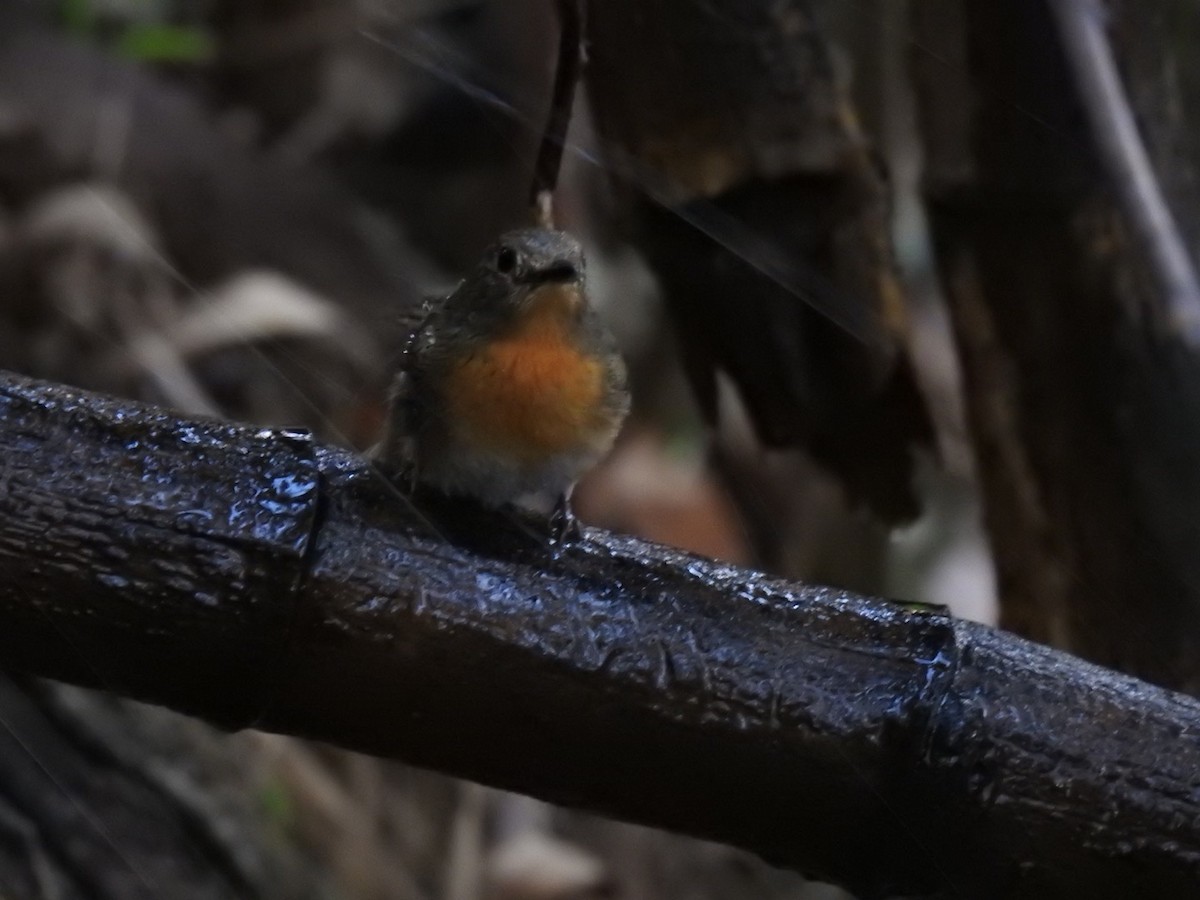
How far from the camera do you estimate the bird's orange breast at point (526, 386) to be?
6.70ft

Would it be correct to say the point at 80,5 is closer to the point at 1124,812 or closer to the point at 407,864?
the point at 407,864

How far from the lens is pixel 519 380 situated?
208cm

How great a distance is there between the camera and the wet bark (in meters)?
2.45

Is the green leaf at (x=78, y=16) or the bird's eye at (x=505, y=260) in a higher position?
the green leaf at (x=78, y=16)

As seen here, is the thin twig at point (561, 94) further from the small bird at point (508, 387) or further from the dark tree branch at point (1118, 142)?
the dark tree branch at point (1118, 142)

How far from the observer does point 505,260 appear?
1.98 meters

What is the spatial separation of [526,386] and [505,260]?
18cm

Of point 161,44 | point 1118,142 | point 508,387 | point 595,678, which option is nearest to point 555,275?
point 508,387

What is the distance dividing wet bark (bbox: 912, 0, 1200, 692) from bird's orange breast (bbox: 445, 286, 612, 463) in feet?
2.55

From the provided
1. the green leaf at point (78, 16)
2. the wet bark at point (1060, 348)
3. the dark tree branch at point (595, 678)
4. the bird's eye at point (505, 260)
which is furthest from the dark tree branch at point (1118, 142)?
the green leaf at point (78, 16)

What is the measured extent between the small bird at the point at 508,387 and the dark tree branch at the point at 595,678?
0.27 metres

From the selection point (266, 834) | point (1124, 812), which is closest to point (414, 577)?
point (1124, 812)

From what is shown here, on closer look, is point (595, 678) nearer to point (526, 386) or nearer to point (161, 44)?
point (526, 386)

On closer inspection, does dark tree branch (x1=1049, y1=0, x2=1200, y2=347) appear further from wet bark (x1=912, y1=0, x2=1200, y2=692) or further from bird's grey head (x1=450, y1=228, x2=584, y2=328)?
bird's grey head (x1=450, y1=228, x2=584, y2=328)
